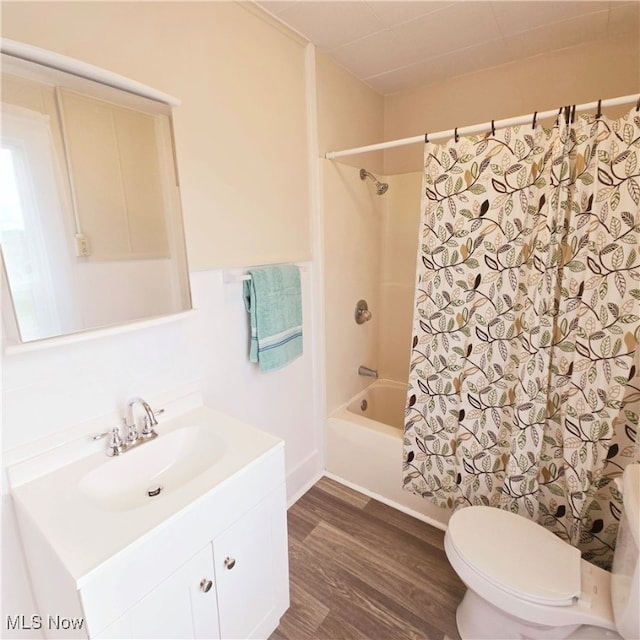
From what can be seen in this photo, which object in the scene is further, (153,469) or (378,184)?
(378,184)

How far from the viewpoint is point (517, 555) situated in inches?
48.1

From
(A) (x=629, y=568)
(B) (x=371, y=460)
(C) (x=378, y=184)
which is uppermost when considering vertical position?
(C) (x=378, y=184)

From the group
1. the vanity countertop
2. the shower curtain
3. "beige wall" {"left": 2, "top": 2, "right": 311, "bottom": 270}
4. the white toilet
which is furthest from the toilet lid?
"beige wall" {"left": 2, "top": 2, "right": 311, "bottom": 270}

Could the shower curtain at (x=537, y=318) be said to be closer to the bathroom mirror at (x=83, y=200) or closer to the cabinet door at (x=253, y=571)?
the cabinet door at (x=253, y=571)

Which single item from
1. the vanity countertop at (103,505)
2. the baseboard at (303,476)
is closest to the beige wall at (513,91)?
the baseboard at (303,476)

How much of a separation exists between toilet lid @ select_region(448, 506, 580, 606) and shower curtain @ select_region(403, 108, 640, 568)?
0.22m

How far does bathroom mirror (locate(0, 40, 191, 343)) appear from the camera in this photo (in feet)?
2.92

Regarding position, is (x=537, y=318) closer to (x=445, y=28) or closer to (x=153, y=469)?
(x=445, y=28)

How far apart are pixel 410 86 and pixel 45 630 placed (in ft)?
10.0

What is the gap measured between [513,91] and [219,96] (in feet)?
5.54

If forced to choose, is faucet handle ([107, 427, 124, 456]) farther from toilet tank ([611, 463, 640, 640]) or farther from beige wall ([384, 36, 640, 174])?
beige wall ([384, 36, 640, 174])

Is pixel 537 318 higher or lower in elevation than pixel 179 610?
higher

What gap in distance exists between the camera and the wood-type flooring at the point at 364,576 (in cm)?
136

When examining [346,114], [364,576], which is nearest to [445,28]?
[346,114]
